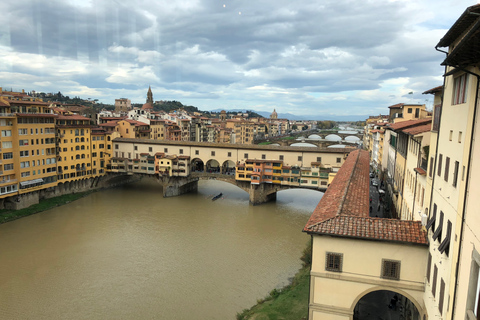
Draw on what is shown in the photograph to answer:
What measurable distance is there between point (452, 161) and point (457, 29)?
2469mm

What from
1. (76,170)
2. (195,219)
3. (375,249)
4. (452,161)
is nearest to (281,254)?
(195,219)

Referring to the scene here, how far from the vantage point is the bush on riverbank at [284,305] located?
40.8 ft

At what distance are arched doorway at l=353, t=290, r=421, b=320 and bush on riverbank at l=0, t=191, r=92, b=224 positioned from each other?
23.3 metres

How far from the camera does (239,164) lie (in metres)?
31.0

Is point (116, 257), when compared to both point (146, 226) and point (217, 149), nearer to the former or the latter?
point (146, 226)

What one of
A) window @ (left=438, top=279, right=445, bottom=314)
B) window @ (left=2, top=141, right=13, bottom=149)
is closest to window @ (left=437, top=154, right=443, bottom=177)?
window @ (left=438, top=279, right=445, bottom=314)

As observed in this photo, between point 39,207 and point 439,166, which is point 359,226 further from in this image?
point 39,207

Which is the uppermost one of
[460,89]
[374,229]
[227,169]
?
[460,89]

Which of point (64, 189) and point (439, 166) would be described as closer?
point (439, 166)

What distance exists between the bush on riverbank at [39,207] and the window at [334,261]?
23089mm

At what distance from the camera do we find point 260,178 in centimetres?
2991

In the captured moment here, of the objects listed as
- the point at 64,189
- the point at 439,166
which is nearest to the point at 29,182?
the point at 64,189

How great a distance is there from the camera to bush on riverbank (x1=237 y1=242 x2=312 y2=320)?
12438 mm

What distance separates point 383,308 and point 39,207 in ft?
83.3
